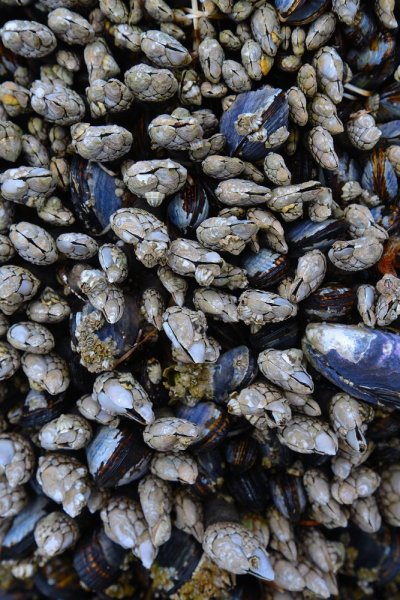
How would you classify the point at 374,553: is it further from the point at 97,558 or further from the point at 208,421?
the point at 97,558

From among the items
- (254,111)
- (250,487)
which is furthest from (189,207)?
(250,487)

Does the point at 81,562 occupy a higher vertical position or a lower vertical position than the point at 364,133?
lower

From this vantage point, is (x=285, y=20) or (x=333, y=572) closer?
(x=285, y=20)

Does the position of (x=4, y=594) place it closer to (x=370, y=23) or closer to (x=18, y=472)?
(x=18, y=472)

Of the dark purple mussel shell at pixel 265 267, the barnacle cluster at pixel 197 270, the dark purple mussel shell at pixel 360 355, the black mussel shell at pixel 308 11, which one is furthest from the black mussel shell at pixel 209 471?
the black mussel shell at pixel 308 11

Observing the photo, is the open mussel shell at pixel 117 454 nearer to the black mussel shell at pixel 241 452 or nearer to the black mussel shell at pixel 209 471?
the black mussel shell at pixel 209 471

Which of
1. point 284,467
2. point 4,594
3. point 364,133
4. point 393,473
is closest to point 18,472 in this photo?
point 4,594
